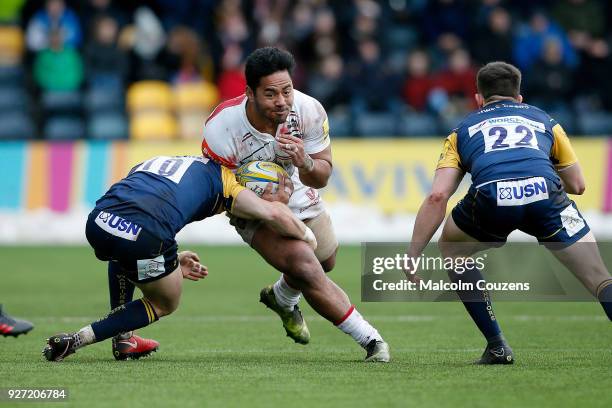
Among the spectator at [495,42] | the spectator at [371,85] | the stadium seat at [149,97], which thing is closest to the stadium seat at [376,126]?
the spectator at [371,85]

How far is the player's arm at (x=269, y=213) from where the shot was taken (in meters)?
7.45

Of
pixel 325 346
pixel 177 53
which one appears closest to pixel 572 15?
pixel 177 53

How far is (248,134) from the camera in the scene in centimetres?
809

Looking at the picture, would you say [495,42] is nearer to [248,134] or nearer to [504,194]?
[248,134]

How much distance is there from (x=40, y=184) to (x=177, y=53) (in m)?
3.56

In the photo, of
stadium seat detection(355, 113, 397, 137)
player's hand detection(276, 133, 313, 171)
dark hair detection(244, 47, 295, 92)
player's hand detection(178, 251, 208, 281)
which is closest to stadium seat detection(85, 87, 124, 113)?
stadium seat detection(355, 113, 397, 137)

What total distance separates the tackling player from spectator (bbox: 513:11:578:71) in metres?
12.4

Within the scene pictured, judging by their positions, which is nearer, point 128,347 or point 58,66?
point 128,347

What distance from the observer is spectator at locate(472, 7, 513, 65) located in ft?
64.9

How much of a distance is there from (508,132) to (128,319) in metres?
2.69

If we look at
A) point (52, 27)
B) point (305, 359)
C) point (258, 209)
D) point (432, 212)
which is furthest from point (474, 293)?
point (52, 27)

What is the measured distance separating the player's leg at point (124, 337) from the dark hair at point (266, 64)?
5.09 ft

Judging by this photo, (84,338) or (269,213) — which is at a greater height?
(269,213)

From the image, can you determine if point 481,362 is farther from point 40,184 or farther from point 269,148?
point 40,184
